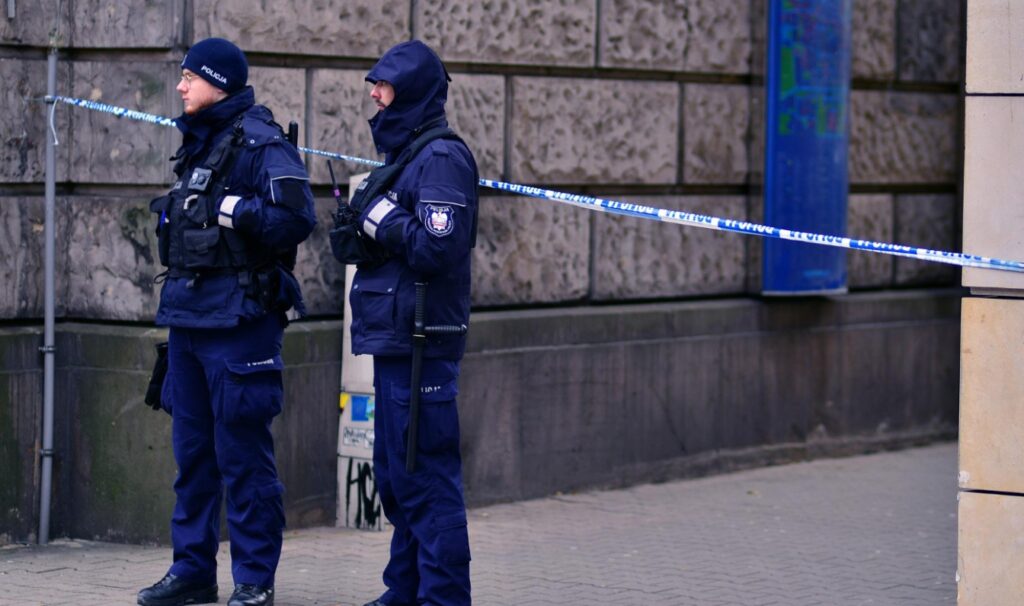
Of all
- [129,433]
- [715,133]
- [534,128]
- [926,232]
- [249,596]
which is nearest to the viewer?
[249,596]

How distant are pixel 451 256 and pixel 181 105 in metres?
2.12

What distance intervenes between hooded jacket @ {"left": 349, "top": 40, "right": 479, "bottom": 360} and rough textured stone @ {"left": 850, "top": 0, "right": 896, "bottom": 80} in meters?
4.88

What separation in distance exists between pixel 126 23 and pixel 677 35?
122 inches

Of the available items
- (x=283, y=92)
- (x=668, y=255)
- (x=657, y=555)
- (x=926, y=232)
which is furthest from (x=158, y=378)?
(x=926, y=232)

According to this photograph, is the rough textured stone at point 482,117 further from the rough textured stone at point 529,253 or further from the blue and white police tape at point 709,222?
the blue and white police tape at point 709,222

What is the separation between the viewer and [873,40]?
9.98m

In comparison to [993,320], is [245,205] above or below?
above

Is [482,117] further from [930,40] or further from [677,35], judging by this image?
[930,40]

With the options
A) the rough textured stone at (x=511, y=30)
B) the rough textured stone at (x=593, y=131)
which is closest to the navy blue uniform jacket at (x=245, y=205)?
the rough textured stone at (x=511, y=30)

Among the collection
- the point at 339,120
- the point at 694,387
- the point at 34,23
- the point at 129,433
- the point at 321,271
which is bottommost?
the point at 129,433

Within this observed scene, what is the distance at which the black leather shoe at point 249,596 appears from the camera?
5.69 meters

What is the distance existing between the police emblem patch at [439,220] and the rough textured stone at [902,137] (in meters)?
5.06

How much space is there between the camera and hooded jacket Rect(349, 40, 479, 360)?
5.24 m

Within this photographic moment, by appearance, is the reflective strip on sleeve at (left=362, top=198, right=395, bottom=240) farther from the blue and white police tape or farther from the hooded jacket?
the blue and white police tape
